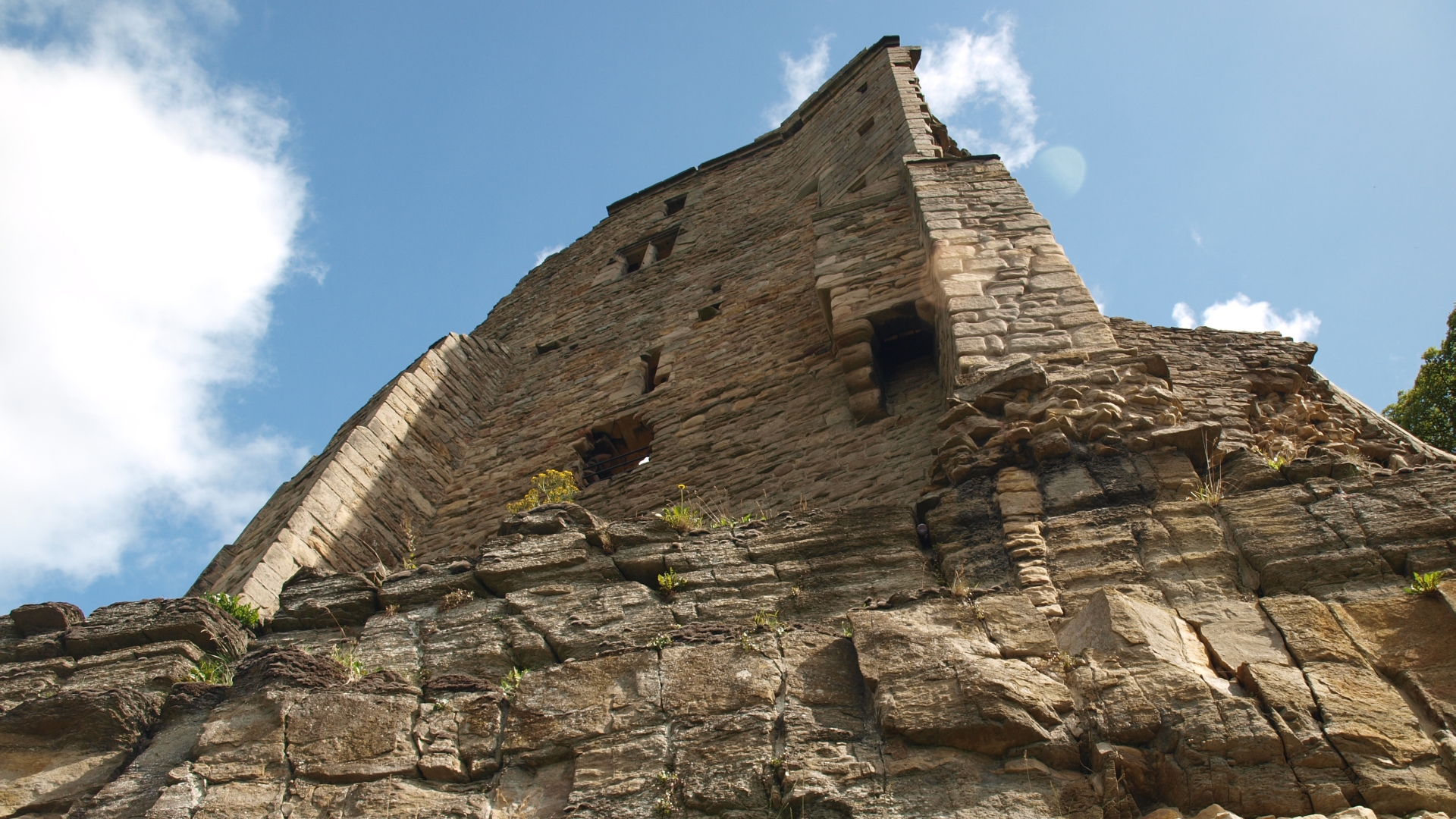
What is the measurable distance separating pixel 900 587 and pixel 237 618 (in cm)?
326

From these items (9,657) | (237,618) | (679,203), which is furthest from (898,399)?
(679,203)

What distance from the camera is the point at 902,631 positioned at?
385 centimetres

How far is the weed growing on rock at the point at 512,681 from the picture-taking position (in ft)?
13.6

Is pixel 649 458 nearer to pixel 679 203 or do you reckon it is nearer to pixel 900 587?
pixel 900 587

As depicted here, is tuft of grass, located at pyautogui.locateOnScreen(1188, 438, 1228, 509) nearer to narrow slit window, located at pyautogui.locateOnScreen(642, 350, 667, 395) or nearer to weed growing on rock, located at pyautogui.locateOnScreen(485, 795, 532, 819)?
weed growing on rock, located at pyautogui.locateOnScreen(485, 795, 532, 819)

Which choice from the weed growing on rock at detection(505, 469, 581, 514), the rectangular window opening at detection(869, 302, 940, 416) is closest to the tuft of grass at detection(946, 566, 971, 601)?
the rectangular window opening at detection(869, 302, 940, 416)

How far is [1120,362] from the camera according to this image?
208 inches

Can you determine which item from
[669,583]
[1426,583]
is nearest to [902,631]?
[669,583]

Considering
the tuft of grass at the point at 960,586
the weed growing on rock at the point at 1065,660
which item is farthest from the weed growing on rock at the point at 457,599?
the weed growing on rock at the point at 1065,660

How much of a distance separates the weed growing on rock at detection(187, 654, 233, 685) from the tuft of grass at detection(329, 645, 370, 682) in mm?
456

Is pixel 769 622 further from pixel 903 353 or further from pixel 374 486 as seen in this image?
pixel 374 486

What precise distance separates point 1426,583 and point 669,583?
2816 millimetres

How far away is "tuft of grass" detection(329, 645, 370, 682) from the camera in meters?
4.54

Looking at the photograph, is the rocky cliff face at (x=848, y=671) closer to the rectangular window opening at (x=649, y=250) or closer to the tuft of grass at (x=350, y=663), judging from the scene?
the tuft of grass at (x=350, y=663)
